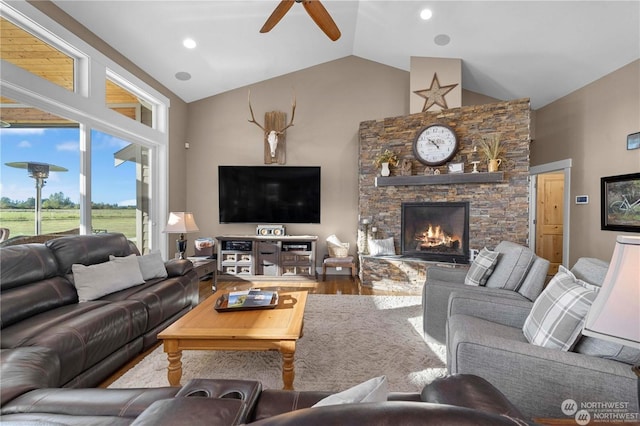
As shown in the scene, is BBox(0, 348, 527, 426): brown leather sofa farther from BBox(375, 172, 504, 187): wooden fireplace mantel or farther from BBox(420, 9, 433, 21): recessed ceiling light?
BBox(420, 9, 433, 21): recessed ceiling light

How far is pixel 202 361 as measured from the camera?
217 centimetres

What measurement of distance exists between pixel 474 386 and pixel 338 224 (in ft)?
13.6

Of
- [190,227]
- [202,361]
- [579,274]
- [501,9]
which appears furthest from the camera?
[190,227]

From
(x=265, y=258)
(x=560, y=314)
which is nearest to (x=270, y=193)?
(x=265, y=258)

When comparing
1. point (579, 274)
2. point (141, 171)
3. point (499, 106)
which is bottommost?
point (579, 274)

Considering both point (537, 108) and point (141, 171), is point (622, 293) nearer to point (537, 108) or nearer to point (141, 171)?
point (141, 171)

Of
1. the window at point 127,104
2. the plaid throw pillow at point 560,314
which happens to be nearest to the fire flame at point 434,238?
the plaid throw pillow at point 560,314

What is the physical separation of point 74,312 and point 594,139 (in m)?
6.07

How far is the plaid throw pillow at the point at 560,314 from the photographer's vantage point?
1.31m

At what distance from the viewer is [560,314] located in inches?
54.2

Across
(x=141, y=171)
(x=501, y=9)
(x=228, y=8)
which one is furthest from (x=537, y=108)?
(x=141, y=171)

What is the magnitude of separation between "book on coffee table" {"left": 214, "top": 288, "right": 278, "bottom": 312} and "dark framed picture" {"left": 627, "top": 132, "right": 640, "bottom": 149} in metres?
4.48

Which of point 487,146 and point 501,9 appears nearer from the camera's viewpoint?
point 501,9

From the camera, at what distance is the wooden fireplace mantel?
3.87 m
